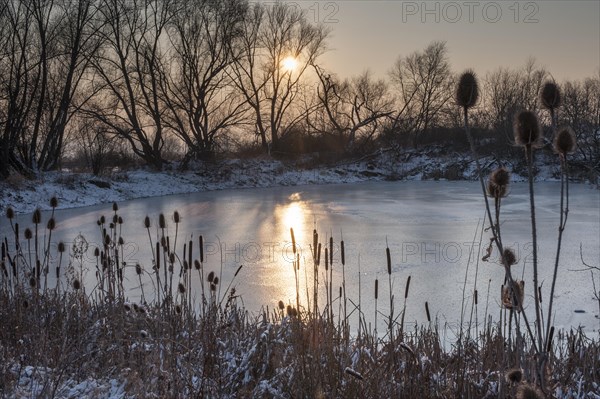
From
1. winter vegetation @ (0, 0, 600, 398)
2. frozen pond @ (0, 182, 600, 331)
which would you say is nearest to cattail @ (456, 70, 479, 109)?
winter vegetation @ (0, 0, 600, 398)

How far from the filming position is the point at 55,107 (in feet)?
62.3

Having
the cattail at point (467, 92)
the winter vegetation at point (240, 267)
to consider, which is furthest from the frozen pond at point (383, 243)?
the cattail at point (467, 92)

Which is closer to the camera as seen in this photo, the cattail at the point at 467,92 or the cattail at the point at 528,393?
the cattail at the point at 528,393

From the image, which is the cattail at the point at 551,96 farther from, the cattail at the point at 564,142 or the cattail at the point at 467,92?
the cattail at the point at 467,92

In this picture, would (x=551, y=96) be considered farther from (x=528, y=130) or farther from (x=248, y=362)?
(x=248, y=362)

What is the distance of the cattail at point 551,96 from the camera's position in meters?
1.67

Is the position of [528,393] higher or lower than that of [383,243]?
higher

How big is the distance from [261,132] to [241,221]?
18.4m

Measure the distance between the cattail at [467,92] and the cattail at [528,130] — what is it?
6.5 inches

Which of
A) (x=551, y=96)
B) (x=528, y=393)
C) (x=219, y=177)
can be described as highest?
(x=551, y=96)

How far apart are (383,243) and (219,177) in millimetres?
15687

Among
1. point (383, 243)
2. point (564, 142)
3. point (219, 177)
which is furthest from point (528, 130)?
point (219, 177)

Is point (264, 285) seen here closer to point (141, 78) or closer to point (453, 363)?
point (453, 363)

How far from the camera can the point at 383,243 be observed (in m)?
7.91
